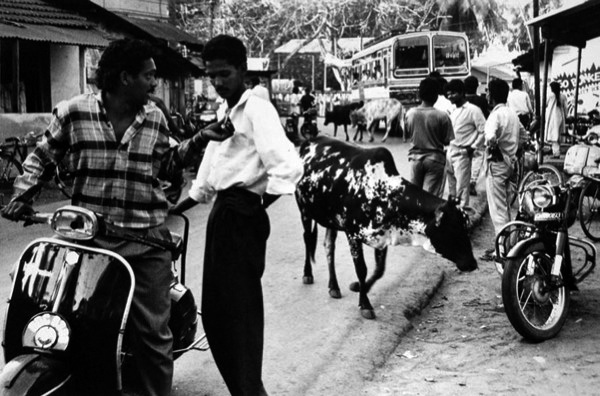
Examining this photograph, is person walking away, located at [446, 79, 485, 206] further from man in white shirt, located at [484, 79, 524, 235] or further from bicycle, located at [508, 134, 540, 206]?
man in white shirt, located at [484, 79, 524, 235]

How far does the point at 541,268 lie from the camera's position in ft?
18.6

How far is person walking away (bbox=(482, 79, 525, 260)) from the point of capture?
763cm

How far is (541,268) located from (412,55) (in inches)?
809

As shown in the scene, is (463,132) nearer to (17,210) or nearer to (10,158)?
(17,210)

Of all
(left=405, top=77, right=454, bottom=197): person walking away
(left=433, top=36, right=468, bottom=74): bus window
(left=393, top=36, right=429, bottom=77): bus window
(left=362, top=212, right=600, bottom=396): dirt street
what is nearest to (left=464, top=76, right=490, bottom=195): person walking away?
(left=405, top=77, right=454, bottom=197): person walking away

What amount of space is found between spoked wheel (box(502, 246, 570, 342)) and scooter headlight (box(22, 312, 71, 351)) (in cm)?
317

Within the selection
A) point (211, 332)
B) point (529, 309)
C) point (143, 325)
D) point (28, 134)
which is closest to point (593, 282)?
point (529, 309)

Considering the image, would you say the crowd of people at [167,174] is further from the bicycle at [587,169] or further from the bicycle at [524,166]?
the bicycle at [587,169]

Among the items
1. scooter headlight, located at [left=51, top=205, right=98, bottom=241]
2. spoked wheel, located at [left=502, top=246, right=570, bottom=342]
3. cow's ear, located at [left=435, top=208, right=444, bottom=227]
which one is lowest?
spoked wheel, located at [left=502, top=246, right=570, bottom=342]

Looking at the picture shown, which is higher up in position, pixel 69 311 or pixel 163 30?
pixel 163 30

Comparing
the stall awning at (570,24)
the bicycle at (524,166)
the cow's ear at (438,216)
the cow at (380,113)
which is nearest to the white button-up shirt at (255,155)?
the cow's ear at (438,216)

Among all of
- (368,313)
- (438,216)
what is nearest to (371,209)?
(438,216)

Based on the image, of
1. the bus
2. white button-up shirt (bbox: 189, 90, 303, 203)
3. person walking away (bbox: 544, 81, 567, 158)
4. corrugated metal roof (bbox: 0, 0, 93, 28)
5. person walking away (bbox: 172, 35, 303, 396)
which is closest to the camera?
white button-up shirt (bbox: 189, 90, 303, 203)

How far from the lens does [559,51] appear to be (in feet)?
68.1
